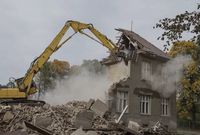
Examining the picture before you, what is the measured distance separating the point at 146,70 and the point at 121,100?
387 cm

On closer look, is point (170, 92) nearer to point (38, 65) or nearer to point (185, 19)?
point (38, 65)

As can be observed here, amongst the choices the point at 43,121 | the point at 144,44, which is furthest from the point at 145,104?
the point at 43,121

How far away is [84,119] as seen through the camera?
21.4 meters

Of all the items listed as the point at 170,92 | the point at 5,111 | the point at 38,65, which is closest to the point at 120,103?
the point at 170,92

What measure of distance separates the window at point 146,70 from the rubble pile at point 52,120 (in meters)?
15.8

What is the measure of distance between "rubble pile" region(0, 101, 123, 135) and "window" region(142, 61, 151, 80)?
1580 centimetres

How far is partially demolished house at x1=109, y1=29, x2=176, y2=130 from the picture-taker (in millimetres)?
37688

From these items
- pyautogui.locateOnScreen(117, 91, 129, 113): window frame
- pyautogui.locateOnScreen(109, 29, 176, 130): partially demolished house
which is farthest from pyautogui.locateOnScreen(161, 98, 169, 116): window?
pyautogui.locateOnScreen(117, 91, 129, 113): window frame

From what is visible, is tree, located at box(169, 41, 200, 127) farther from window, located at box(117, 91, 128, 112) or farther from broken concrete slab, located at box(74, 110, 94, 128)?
broken concrete slab, located at box(74, 110, 94, 128)

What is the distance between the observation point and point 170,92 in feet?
138

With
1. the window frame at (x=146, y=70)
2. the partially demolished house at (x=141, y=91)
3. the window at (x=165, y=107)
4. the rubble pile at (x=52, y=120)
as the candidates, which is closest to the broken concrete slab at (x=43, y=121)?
the rubble pile at (x=52, y=120)

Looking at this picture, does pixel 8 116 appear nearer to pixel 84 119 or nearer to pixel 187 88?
pixel 84 119

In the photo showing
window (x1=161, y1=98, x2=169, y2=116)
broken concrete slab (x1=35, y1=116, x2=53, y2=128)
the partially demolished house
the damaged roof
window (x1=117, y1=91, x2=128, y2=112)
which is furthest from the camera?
window (x1=161, y1=98, x2=169, y2=116)

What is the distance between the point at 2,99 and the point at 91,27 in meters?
7.64
